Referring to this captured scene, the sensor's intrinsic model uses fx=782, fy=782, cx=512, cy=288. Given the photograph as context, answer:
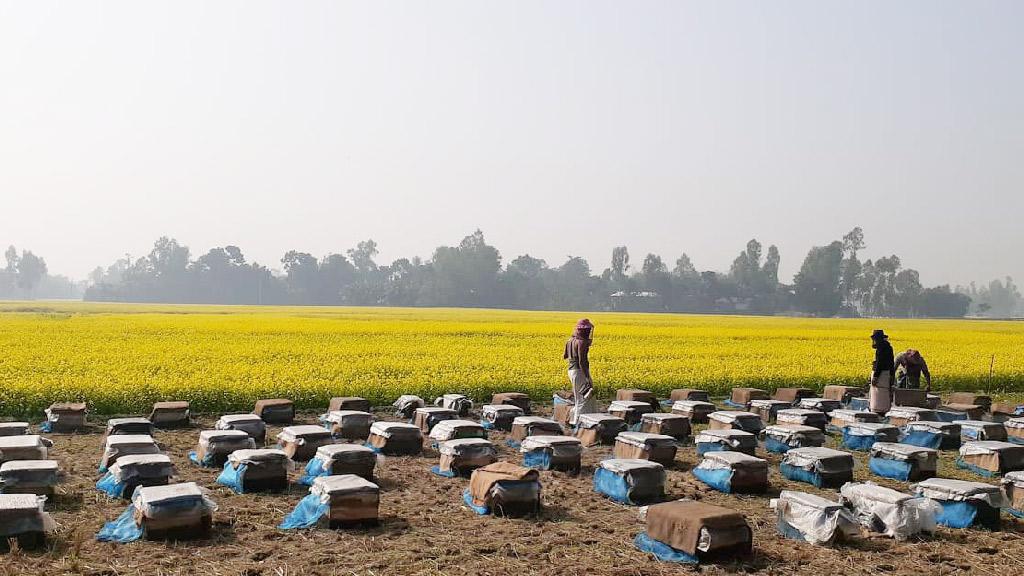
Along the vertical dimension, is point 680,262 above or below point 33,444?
above

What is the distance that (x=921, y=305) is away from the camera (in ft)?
400

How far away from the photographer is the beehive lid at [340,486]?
6.84 meters

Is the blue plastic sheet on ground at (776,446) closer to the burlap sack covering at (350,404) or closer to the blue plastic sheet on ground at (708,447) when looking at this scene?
the blue plastic sheet on ground at (708,447)

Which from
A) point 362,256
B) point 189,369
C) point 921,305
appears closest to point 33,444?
point 189,369

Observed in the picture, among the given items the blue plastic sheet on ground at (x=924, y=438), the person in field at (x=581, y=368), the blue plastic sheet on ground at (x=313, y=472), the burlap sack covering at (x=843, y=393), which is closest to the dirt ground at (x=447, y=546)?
the blue plastic sheet on ground at (x=313, y=472)

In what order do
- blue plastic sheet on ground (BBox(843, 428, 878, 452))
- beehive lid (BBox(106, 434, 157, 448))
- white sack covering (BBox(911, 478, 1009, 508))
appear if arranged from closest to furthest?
white sack covering (BBox(911, 478, 1009, 508)), beehive lid (BBox(106, 434, 157, 448)), blue plastic sheet on ground (BBox(843, 428, 878, 452))

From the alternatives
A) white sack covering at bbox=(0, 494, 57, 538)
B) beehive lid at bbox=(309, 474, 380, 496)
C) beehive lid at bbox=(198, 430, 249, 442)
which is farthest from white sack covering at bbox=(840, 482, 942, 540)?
white sack covering at bbox=(0, 494, 57, 538)

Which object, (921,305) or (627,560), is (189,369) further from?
(921,305)

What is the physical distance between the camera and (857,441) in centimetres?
1148

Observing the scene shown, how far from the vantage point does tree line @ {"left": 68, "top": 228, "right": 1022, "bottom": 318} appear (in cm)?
11181

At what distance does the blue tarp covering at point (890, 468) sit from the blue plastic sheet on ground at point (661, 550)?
4.40m

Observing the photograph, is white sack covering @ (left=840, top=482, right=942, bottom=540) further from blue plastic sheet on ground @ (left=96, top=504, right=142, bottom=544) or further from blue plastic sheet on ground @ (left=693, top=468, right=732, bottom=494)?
blue plastic sheet on ground @ (left=96, top=504, right=142, bottom=544)

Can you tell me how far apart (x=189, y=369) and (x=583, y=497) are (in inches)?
436

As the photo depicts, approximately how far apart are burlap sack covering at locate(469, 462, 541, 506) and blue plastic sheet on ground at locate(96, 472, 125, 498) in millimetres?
3440
